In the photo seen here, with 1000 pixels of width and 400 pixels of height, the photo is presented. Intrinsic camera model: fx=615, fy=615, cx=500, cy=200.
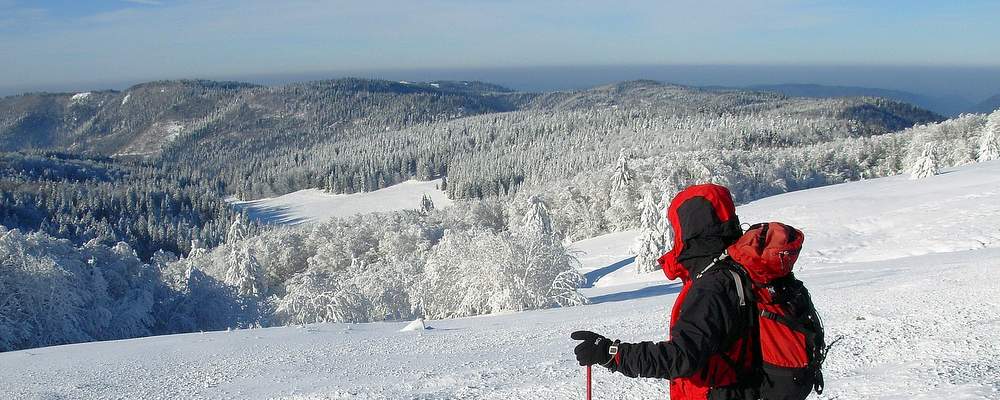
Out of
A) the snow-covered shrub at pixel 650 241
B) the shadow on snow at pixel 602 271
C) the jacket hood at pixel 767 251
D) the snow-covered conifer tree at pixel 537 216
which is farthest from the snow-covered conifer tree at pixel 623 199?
the jacket hood at pixel 767 251

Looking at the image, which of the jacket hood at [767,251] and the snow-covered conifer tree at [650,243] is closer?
the jacket hood at [767,251]

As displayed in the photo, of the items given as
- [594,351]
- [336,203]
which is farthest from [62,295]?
[336,203]

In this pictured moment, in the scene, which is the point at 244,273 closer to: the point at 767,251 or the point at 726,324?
the point at 726,324

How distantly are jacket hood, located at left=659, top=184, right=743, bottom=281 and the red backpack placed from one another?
129mm

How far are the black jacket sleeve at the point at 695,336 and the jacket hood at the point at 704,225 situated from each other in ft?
0.69

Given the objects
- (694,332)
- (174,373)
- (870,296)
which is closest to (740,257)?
(694,332)

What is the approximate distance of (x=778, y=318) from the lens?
3.44 meters

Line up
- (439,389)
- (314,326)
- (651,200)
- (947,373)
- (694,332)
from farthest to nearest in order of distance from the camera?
(651,200), (314,326), (439,389), (947,373), (694,332)

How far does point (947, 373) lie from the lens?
320 inches

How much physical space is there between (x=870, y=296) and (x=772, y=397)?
13.0 meters

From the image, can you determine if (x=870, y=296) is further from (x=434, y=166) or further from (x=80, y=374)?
(x=434, y=166)

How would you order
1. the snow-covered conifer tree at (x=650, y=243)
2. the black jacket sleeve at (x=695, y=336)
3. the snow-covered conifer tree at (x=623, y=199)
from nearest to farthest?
the black jacket sleeve at (x=695, y=336) < the snow-covered conifer tree at (x=650, y=243) < the snow-covered conifer tree at (x=623, y=199)

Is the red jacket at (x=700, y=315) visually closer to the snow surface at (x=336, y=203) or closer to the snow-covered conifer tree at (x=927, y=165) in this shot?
the snow-covered conifer tree at (x=927, y=165)

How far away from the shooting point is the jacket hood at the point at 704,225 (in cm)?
361
